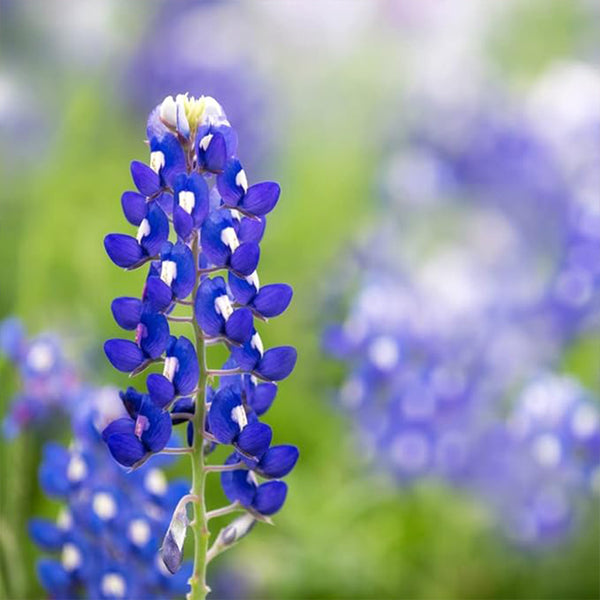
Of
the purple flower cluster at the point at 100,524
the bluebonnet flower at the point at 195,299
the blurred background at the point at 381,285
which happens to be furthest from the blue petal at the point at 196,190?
the blurred background at the point at 381,285

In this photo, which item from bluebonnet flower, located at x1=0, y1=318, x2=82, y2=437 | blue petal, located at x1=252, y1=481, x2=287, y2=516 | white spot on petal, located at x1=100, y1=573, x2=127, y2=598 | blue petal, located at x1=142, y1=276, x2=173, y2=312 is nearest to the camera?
blue petal, located at x1=142, y1=276, x2=173, y2=312

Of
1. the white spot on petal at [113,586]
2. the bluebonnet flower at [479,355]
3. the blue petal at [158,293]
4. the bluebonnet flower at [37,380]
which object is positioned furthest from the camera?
the bluebonnet flower at [479,355]

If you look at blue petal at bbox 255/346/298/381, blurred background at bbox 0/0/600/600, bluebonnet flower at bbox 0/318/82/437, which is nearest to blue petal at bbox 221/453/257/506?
blue petal at bbox 255/346/298/381

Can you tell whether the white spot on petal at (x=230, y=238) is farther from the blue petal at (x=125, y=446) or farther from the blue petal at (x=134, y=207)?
the blue petal at (x=125, y=446)

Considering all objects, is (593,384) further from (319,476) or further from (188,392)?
(188,392)

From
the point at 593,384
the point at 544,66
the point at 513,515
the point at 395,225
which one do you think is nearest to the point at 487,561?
the point at 513,515

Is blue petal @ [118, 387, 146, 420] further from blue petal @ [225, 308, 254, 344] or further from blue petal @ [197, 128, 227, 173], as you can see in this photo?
blue petal @ [197, 128, 227, 173]
